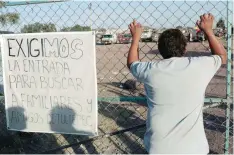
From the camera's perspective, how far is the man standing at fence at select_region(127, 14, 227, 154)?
200 centimetres

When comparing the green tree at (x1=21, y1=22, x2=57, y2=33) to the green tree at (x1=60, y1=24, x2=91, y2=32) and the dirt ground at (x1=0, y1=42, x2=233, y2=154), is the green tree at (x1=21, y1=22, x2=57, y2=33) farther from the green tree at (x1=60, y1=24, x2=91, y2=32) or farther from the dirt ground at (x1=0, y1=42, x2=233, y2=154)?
the dirt ground at (x1=0, y1=42, x2=233, y2=154)

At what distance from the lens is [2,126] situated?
16.7 feet

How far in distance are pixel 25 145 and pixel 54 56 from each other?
79.6 inches

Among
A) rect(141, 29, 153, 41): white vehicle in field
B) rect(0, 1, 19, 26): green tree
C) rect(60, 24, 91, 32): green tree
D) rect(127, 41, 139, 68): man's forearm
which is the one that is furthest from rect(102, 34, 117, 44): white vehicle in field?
rect(127, 41, 139, 68): man's forearm

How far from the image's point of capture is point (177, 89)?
202cm

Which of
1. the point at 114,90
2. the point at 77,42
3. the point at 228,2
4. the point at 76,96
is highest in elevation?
the point at 228,2

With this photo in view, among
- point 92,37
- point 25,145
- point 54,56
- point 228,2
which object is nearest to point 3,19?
point 54,56

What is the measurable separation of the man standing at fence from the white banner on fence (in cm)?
84

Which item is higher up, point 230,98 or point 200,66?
point 200,66

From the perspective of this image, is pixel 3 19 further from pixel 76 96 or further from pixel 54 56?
pixel 76 96

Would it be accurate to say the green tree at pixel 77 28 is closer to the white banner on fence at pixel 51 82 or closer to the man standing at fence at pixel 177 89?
the white banner on fence at pixel 51 82

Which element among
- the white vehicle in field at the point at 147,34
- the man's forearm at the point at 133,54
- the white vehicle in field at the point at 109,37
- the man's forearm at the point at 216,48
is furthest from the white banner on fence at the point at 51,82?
the man's forearm at the point at 216,48

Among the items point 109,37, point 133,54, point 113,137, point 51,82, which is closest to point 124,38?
point 109,37

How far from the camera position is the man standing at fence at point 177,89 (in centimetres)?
200
